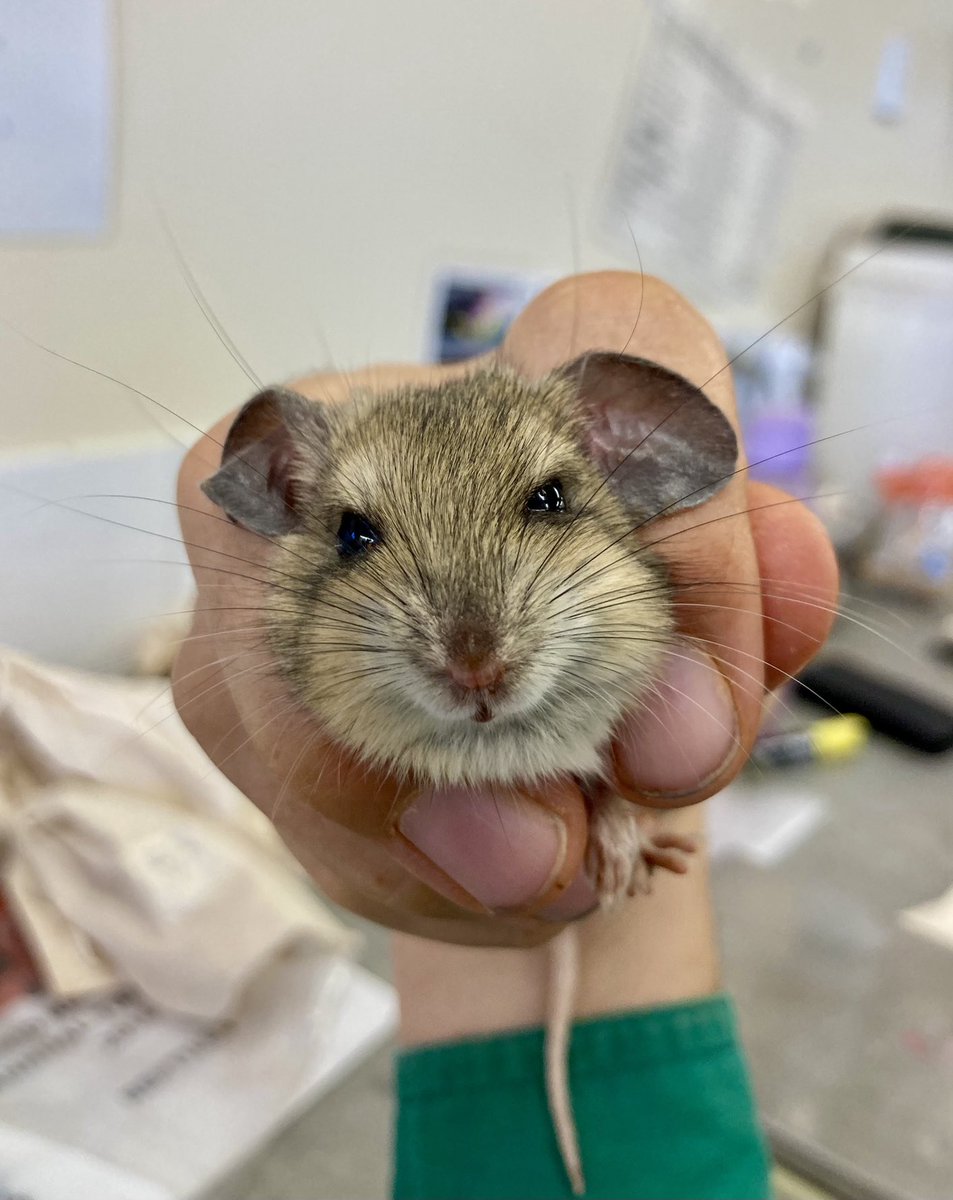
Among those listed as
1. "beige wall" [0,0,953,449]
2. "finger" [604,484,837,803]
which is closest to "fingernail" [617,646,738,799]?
"finger" [604,484,837,803]

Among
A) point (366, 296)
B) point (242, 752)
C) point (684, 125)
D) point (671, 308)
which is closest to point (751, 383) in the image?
point (684, 125)

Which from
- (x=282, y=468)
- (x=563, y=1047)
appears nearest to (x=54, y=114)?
(x=282, y=468)

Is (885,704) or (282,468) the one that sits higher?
(282,468)

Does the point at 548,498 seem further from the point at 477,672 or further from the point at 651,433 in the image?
the point at 477,672

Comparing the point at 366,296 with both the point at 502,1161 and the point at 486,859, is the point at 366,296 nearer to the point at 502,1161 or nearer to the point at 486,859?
the point at 486,859

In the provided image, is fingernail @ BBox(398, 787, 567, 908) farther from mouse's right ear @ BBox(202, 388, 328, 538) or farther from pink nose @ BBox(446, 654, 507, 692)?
mouse's right ear @ BBox(202, 388, 328, 538)
